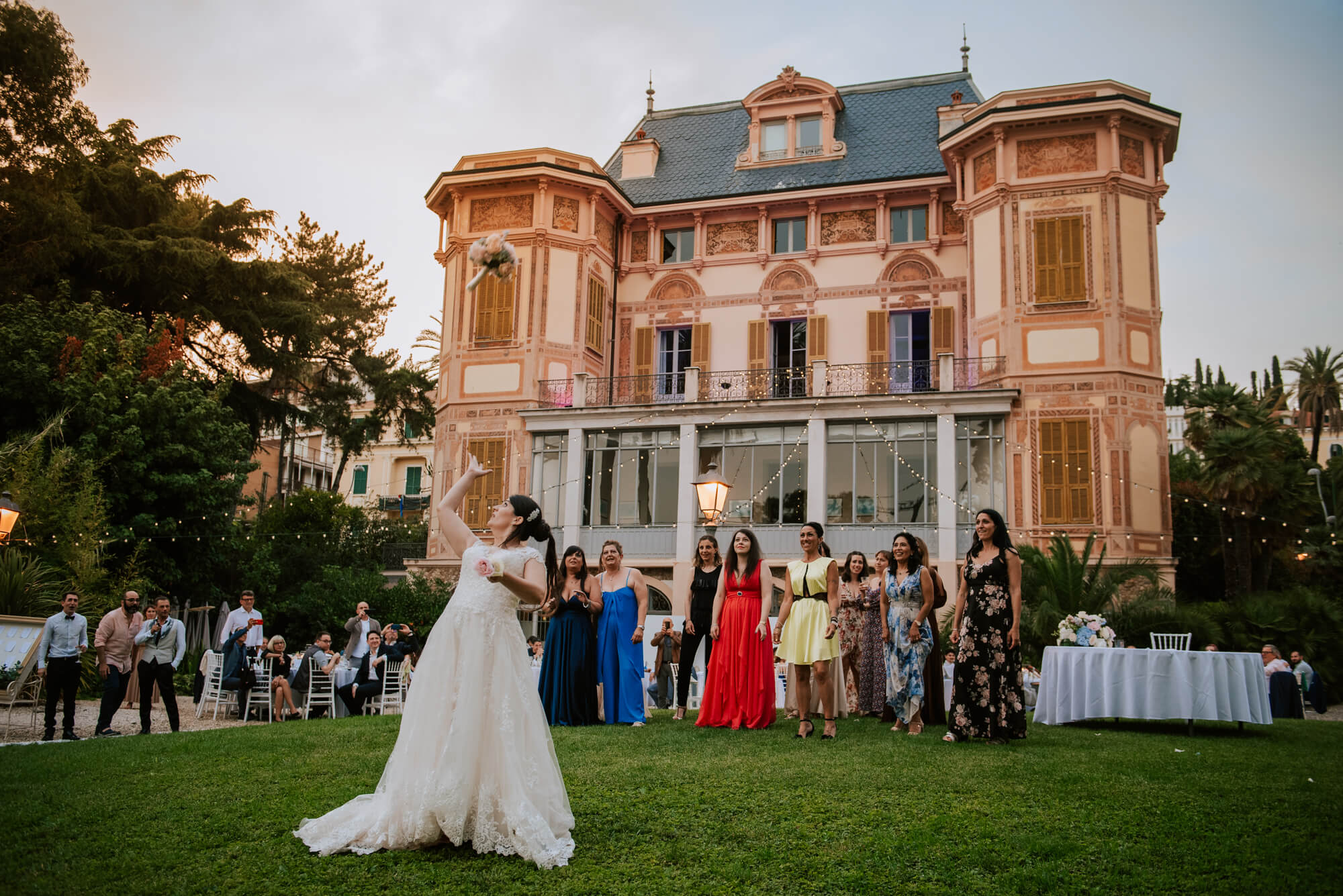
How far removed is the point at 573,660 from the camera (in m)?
9.24

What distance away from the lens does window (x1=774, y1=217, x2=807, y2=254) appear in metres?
25.7

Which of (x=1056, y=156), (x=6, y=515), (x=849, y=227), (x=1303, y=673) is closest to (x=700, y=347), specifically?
(x=849, y=227)

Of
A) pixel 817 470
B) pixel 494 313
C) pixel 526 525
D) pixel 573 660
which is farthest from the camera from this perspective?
pixel 494 313

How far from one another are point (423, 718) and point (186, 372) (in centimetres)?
2302

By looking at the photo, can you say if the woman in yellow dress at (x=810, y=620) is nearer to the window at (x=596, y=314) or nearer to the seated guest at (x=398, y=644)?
the seated guest at (x=398, y=644)

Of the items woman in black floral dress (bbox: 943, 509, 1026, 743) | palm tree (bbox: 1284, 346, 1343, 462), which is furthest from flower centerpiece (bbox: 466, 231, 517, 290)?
palm tree (bbox: 1284, 346, 1343, 462)

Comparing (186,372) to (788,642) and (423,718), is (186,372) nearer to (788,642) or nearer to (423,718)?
(788,642)

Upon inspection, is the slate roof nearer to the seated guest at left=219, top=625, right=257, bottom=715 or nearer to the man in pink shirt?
the seated guest at left=219, top=625, right=257, bottom=715

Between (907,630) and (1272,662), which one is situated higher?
(907,630)

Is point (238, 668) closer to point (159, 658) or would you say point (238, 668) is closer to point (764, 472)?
point (159, 658)

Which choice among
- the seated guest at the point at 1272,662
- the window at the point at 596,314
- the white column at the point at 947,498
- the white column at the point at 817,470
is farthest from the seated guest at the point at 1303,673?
the window at the point at 596,314

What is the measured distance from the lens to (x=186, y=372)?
24656 mm

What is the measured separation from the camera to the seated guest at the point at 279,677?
13.4 metres

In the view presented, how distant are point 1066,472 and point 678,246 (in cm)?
1159
